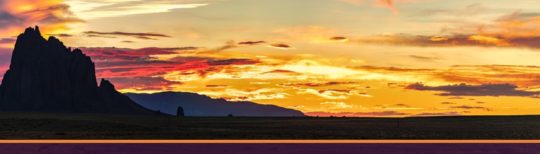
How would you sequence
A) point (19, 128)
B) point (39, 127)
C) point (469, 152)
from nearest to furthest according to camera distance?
point (469, 152), point (19, 128), point (39, 127)

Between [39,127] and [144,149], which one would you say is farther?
[39,127]

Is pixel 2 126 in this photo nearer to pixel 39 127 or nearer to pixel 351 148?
pixel 39 127

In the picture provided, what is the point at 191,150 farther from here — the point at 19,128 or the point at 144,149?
the point at 19,128

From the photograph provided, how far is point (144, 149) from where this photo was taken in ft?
17.3

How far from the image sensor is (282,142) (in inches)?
217

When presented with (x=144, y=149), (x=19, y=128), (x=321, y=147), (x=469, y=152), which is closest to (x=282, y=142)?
(x=321, y=147)

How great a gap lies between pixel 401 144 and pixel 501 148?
2.37ft

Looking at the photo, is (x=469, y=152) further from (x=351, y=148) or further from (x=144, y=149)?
(x=144, y=149)

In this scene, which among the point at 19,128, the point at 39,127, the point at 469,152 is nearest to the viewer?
the point at 469,152

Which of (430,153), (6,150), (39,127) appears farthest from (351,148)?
(39,127)

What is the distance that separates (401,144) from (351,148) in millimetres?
399

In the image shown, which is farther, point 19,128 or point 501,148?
point 19,128

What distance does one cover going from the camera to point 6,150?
5266mm

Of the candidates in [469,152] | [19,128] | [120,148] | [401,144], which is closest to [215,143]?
[120,148]
